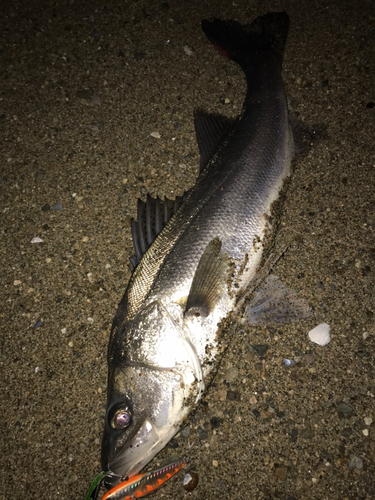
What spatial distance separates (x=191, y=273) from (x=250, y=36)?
2244mm

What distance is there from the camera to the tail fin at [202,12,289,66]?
2.98 meters

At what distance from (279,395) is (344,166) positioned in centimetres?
195

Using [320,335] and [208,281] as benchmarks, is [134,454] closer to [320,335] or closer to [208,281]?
[208,281]

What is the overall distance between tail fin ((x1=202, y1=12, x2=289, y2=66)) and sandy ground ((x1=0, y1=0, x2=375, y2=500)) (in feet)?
0.45

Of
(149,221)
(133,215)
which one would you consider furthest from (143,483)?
(133,215)

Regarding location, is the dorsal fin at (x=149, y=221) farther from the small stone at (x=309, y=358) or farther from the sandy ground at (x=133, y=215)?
the small stone at (x=309, y=358)

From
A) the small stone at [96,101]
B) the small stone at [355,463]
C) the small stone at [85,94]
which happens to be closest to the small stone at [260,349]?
the small stone at [355,463]

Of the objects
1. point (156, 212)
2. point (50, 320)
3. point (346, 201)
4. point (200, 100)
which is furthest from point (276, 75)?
point (50, 320)

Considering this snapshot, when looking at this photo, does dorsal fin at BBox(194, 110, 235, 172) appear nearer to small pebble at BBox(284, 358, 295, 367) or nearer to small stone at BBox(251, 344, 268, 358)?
small stone at BBox(251, 344, 268, 358)

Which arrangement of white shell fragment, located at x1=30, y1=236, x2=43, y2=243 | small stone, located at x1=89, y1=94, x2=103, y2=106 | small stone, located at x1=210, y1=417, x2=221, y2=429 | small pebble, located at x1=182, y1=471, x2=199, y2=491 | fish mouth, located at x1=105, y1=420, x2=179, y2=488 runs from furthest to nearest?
small stone, located at x1=89, y1=94, x2=103, y2=106
white shell fragment, located at x1=30, y1=236, x2=43, y2=243
small stone, located at x1=210, y1=417, x2=221, y2=429
small pebble, located at x1=182, y1=471, x2=199, y2=491
fish mouth, located at x1=105, y1=420, x2=179, y2=488

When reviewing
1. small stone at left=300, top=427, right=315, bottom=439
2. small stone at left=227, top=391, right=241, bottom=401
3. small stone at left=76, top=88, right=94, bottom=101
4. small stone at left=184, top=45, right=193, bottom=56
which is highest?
small stone at left=184, top=45, right=193, bottom=56

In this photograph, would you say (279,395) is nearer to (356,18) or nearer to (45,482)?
(45,482)

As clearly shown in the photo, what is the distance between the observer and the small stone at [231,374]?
2.54 m

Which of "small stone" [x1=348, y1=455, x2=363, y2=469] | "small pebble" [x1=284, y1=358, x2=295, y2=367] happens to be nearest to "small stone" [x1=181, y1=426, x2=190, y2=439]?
"small pebble" [x1=284, y1=358, x2=295, y2=367]
